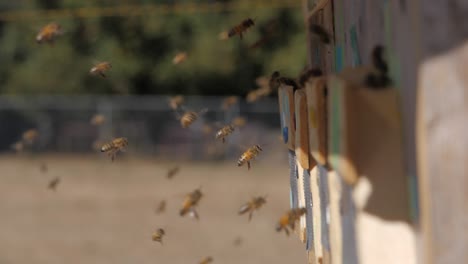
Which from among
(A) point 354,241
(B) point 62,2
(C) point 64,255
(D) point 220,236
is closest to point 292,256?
(D) point 220,236

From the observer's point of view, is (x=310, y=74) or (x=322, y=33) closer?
(x=310, y=74)

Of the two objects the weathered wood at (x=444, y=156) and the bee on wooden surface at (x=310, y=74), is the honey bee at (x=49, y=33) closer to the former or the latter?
the bee on wooden surface at (x=310, y=74)

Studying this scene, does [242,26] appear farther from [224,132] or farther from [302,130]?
[302,130]

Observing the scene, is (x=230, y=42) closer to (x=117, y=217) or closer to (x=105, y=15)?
(x=105, y=15)

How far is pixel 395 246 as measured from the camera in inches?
91.9

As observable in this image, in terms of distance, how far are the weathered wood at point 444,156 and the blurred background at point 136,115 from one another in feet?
46.9

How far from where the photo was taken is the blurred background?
739 inches

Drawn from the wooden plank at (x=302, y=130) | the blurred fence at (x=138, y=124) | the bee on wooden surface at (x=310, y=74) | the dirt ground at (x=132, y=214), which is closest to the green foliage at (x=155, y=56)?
the blurred fence at (x=138, y=124)

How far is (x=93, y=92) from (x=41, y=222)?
11682mm

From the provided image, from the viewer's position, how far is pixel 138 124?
86.5 ft

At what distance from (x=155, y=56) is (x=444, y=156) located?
91.2 ft

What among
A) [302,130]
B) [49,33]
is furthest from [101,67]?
[302,130]

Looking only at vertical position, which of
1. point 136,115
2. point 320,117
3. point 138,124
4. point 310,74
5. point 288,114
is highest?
point 136,115

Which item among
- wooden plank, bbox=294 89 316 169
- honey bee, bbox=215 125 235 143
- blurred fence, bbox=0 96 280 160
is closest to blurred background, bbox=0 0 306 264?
blurred fence, bbox=0 96 280 160
